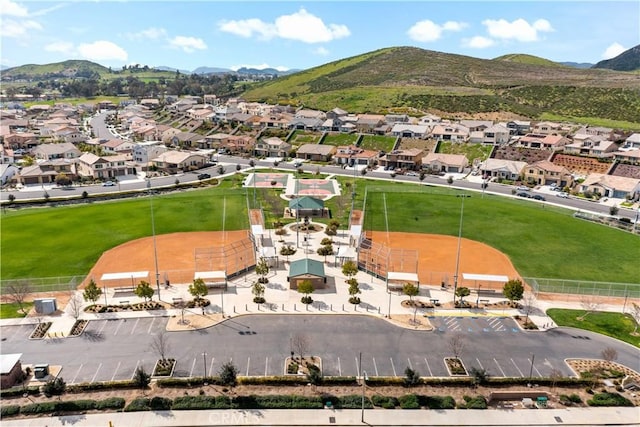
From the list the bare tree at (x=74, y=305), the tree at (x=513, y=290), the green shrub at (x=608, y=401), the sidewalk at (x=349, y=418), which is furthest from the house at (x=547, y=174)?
the bare tree at (x=74, y=305)

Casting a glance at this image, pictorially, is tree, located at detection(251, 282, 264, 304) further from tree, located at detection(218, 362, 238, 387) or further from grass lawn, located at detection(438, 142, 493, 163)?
grass lawn, located at detection(438, 142, 493, 163)

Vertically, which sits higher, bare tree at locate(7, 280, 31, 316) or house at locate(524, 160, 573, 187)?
house at locate(524, 160, 573, 187)

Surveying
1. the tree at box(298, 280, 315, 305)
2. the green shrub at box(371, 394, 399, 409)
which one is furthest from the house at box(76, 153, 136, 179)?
the green shrub at box(371, 394, 399, 409)

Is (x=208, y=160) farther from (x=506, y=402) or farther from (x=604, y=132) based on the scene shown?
(x=604, y=132)

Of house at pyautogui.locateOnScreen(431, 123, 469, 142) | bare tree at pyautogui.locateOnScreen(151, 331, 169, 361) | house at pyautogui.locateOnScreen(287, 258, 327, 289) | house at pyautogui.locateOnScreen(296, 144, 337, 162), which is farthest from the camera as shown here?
house at pyautogui.locateOnScreen(431, 123, 469, 142)

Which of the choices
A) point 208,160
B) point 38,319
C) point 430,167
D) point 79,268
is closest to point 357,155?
point 430,167

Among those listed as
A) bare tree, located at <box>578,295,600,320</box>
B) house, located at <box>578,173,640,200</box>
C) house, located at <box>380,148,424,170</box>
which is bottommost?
bare tree, located at <box>578,295,600,320</box>

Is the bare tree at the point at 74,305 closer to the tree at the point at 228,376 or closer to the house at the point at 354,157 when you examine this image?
the tree at the point at 228,376
